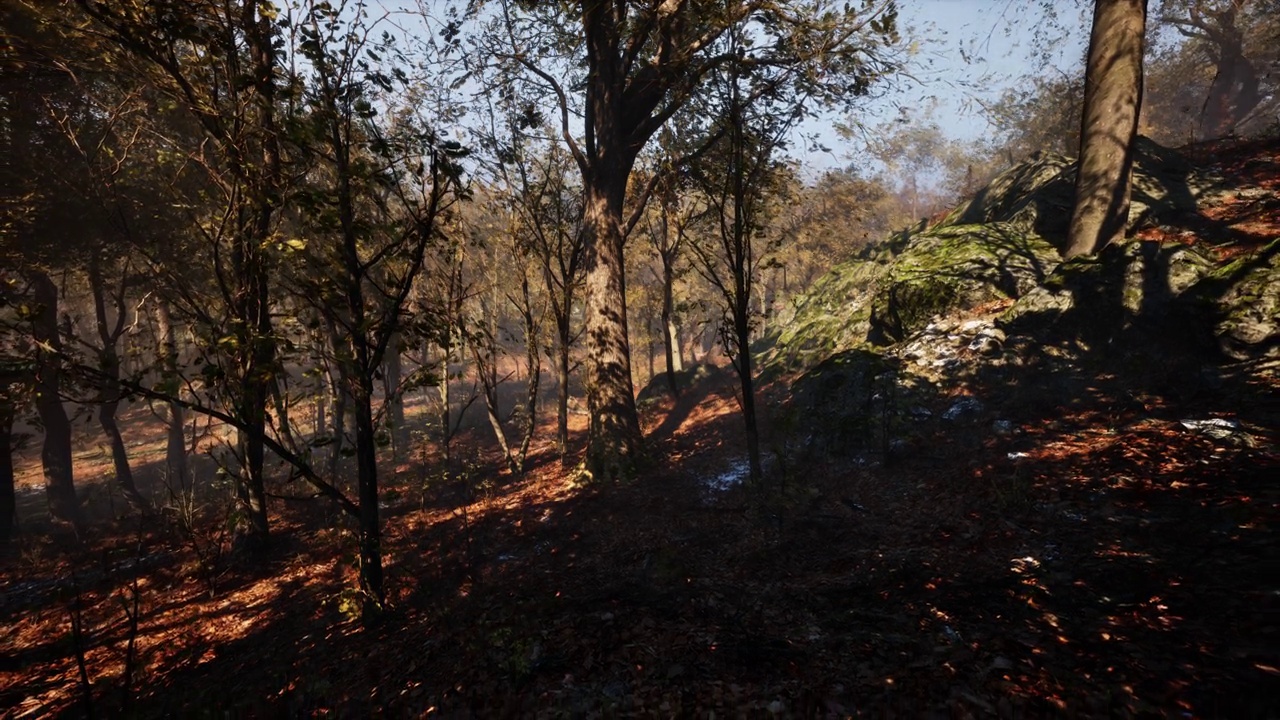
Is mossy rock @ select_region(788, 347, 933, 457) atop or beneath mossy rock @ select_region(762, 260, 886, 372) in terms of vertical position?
beneath

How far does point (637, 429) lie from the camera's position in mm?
11070

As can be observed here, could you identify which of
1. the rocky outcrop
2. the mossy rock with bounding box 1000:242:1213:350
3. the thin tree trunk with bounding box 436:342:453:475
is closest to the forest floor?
the rocky outcrop

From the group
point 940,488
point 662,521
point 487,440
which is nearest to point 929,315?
point 940,488

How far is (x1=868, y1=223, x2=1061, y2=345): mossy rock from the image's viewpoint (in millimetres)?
11047

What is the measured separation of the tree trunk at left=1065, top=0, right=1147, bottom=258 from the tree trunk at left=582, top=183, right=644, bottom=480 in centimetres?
967

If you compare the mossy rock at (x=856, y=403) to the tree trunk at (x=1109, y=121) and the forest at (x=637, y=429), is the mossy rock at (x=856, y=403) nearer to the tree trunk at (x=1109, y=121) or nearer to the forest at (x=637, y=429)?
the forest at (x=637, y=429)

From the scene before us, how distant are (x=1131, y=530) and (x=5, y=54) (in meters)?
13.6

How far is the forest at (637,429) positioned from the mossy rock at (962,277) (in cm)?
10

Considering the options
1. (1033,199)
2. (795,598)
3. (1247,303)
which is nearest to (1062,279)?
(1247,303)

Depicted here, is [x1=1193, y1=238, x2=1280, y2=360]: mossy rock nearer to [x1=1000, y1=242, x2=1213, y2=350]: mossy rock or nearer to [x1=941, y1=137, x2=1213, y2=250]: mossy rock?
[x1=1000, y1=242, x2=1213, y2=350]: mossy rock

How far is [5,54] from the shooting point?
5.77m

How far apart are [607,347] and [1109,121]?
1093 centimetres

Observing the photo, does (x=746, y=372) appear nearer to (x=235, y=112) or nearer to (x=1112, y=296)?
(x=1112, y=296)

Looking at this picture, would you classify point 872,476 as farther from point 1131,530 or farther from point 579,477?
point 579,477
